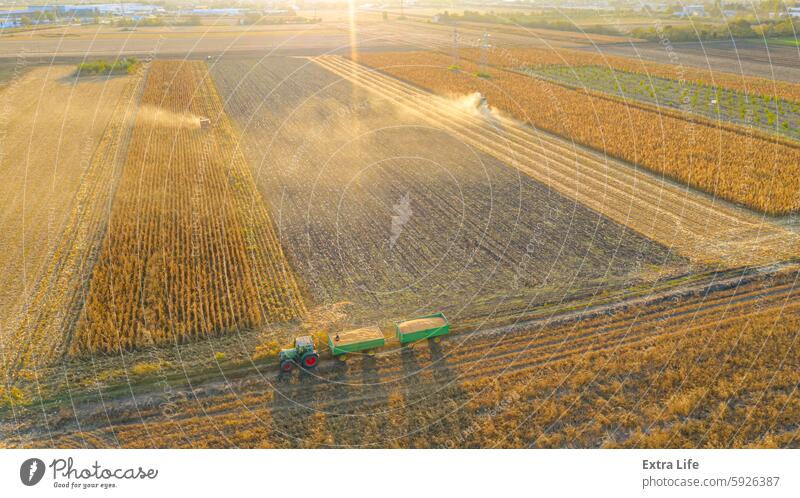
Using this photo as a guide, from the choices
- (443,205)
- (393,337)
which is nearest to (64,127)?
(443,205)

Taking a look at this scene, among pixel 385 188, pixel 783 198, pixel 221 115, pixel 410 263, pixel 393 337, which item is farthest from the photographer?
pixel 221 115

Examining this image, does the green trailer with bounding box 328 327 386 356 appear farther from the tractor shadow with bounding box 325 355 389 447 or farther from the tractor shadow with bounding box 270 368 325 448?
the tractor shadow with bounding box 270 368 325 448

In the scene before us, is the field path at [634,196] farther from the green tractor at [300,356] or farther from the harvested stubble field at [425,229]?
the green tractor at [300,356]

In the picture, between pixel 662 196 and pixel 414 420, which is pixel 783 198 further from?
pixel 414 420

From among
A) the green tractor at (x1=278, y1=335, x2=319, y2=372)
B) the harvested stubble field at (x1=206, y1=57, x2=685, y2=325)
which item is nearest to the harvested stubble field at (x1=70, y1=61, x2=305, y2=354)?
the harvested stubble field at (x1=206, y1=57, x2=685, y2=325)

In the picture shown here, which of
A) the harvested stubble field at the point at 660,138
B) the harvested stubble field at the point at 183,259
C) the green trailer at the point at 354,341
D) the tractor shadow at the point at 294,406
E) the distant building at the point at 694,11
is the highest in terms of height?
the distant building at the point at 694,11

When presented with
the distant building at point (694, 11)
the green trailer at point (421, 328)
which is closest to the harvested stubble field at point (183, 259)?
the green trailer at point (421, 328)
